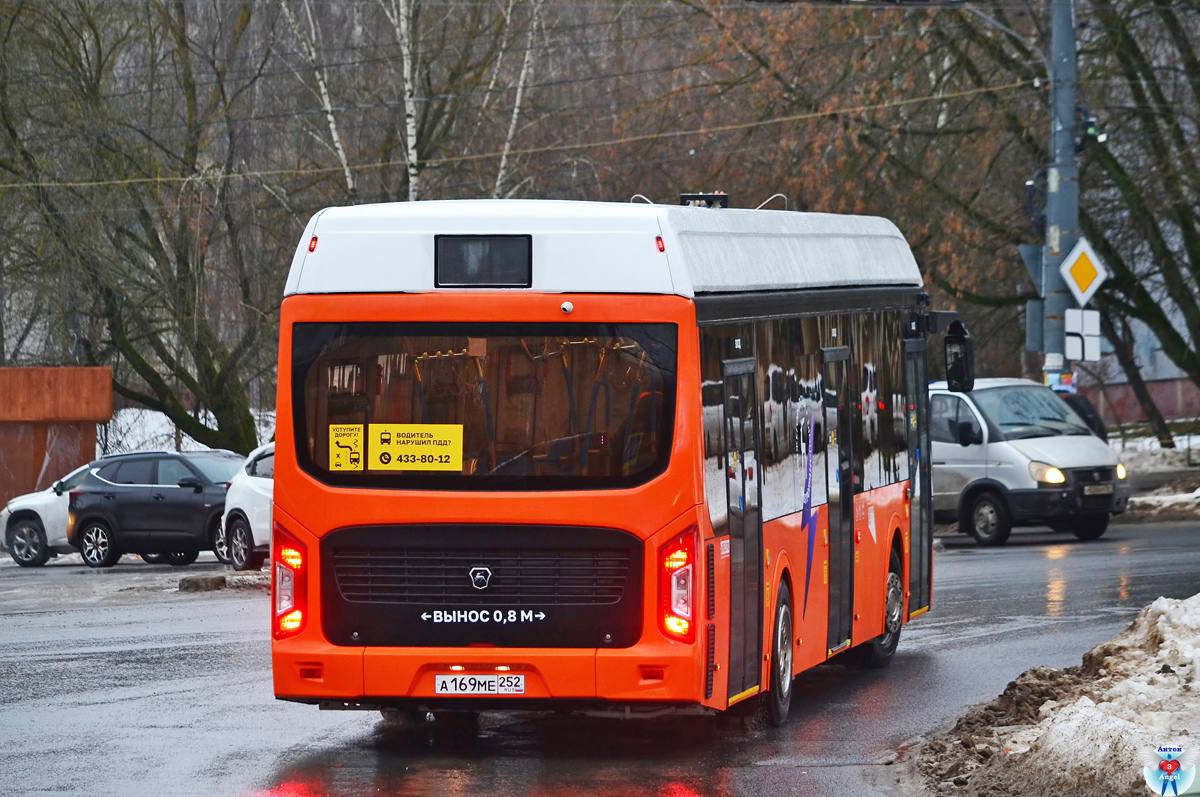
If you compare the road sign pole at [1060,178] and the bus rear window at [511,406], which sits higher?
the road sign pole at [1060,178]

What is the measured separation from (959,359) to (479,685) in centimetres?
648

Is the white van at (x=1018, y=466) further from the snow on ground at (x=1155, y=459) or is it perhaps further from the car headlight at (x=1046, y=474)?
the snow on ground at (x=1155, y=459)

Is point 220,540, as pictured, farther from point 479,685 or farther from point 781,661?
point 479,685

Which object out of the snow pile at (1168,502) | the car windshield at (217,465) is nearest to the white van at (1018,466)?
the snow pile at (1168,502)

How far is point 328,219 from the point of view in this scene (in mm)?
10438

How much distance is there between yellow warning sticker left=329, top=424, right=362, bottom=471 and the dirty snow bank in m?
3.00

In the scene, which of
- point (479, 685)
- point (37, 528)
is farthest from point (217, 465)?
point (479, 685)

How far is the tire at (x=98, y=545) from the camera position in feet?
94.4

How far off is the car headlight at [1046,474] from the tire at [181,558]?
1071 cm

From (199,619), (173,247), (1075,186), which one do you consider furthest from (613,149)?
(199,619)

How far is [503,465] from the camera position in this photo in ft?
33.2

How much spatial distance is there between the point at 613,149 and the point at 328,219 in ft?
103

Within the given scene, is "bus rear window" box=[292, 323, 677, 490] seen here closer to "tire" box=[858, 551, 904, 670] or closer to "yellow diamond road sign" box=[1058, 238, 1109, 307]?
"tire" box=[858, 551, 904, 670]

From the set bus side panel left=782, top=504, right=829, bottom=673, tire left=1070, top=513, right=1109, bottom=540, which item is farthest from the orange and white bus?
Result: tire left=1070, top=513, right=1109, bottom=540
